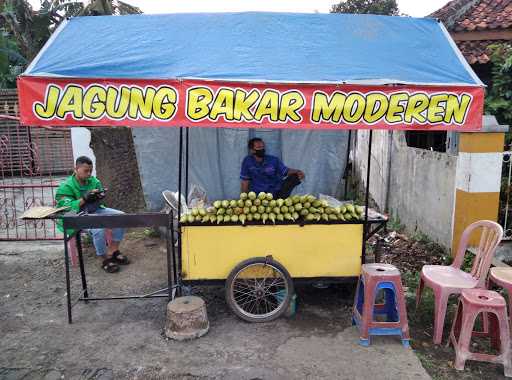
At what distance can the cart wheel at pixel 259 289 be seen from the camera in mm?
3969

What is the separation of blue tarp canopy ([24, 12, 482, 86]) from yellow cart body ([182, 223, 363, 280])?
1426 millimetres

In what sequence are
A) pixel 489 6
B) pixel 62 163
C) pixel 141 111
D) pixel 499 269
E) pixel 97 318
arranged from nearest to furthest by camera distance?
pixel 141 111 → pixel 499 269 → pixel 97 318 → pixel 489 6 → pixel 62 163

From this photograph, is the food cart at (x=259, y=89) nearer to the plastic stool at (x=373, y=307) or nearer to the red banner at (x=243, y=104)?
the red banner at (x=243, y=104)

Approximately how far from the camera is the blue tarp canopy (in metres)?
3.46

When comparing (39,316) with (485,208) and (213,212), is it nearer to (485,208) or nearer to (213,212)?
(213,212)

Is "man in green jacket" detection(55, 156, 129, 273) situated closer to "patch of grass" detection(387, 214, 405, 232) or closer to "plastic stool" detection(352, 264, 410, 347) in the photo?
"plastic stool" detection(352, 264, 410, 347)

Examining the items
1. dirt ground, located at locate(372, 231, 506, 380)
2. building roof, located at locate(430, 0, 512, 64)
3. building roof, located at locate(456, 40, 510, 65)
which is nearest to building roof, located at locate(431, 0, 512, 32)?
building roof, located at locate(430, 0, 512, 64)

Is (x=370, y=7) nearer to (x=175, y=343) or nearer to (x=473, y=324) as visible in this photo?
(x=473, y=324)

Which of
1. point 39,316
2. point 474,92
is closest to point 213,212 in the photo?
point 39,316

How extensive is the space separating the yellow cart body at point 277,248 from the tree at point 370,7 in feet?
70.2

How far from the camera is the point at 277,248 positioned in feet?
13.3

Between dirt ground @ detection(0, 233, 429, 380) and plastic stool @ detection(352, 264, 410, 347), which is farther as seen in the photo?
plastic stool @ detection(352, 264, 410, 347)

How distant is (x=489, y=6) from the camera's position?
10383 mm

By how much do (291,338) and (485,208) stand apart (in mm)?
3094
